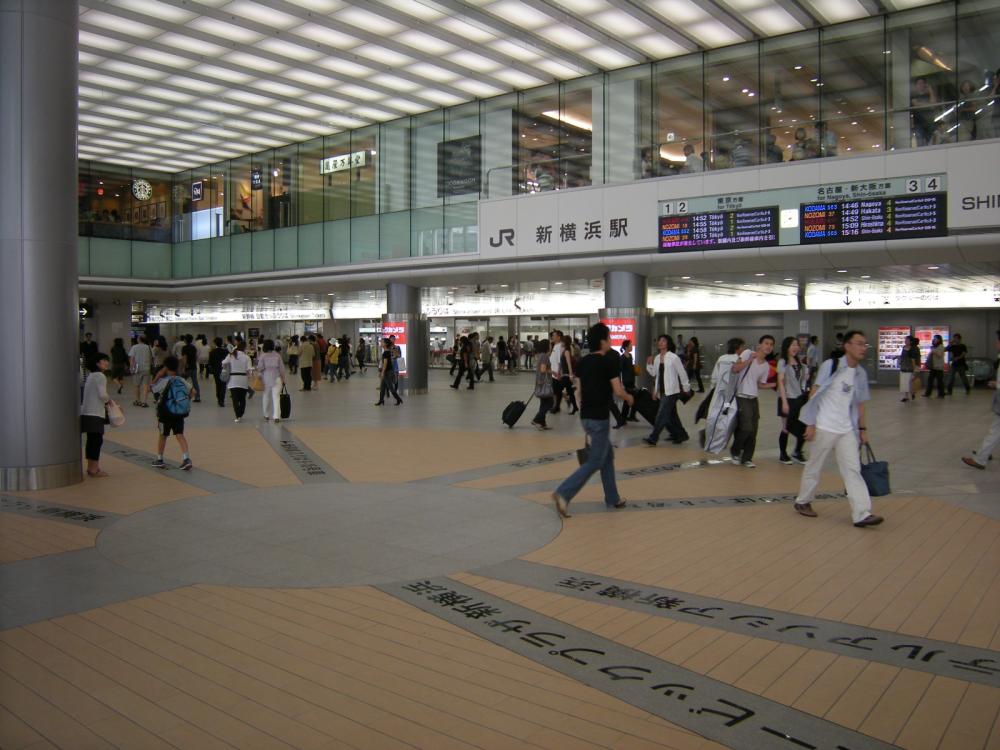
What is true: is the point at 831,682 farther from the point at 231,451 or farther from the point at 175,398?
the point at 231,451

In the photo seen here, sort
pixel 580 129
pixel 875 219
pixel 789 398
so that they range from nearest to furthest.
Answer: pixel 789 398
pixel 875 219
pixel 580 129

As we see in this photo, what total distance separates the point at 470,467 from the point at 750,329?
22.4 m

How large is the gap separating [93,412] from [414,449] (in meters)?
4.46

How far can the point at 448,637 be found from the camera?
432cm

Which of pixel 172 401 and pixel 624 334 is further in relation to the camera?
pixel 624 334

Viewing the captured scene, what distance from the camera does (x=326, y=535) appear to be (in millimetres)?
6598

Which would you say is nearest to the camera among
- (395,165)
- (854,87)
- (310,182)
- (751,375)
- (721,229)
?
(751,375)

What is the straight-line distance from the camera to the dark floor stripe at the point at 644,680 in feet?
10.6

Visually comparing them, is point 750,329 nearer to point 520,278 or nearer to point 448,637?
point 520,278

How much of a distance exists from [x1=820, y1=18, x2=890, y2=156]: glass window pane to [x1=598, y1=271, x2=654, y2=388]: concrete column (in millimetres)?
5185

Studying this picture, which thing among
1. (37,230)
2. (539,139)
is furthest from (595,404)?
(539,139)

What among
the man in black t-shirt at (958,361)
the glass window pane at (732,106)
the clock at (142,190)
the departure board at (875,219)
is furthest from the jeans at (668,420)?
the clock at (142,190)

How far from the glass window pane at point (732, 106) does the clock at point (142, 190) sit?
23356 millimetres

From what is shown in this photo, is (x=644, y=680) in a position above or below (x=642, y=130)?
below
